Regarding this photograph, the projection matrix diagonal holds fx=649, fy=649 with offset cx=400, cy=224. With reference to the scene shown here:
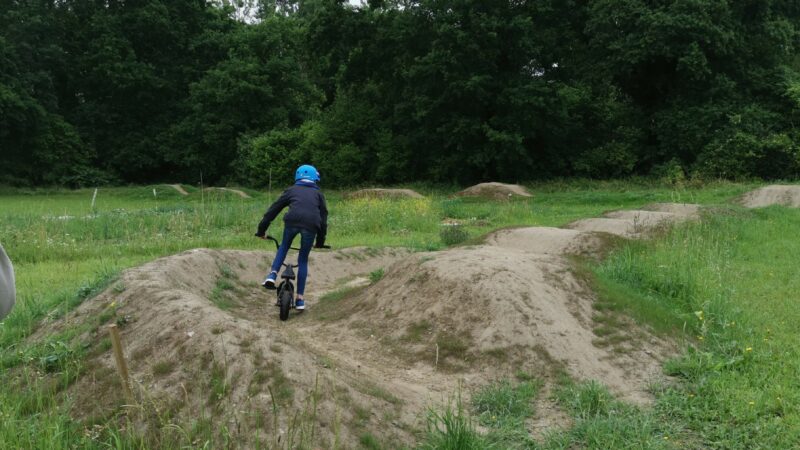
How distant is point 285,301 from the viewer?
8.37 m

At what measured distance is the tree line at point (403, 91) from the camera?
30703 millimetres

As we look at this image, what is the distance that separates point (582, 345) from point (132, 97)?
46.4 meters

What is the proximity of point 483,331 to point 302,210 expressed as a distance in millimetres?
2900

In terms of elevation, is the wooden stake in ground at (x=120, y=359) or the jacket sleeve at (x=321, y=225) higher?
the jacket sleeve at (x=321, y=225)

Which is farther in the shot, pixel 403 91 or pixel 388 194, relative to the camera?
pixel 403 91

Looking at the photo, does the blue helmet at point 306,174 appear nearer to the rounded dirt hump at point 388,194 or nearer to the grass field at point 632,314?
the grass field at point 632,314

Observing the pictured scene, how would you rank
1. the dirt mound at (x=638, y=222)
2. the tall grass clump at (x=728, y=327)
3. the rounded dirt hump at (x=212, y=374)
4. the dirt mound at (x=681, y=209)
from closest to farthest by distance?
the rounded dirt hump at (x=212, y=374) → the tall grass clump at (x=728, y=327) → the dirt mound at (x=638, y=222) → the dirt mound at (x=681, y=209)

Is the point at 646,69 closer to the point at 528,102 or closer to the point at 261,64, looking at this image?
the point at 528,102

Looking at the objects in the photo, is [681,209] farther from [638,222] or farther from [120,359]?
[120,359]

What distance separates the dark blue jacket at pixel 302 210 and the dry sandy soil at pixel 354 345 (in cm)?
117

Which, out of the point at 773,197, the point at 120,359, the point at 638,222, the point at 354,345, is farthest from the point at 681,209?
the point at 120,359

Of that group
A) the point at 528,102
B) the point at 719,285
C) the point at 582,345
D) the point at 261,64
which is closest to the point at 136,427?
the point at 582,345

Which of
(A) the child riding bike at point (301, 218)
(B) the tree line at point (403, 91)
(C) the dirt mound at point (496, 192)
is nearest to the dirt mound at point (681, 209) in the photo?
(C) the dirt mound at point (496, 192)

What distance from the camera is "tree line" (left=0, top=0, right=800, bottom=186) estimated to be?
101 feet
